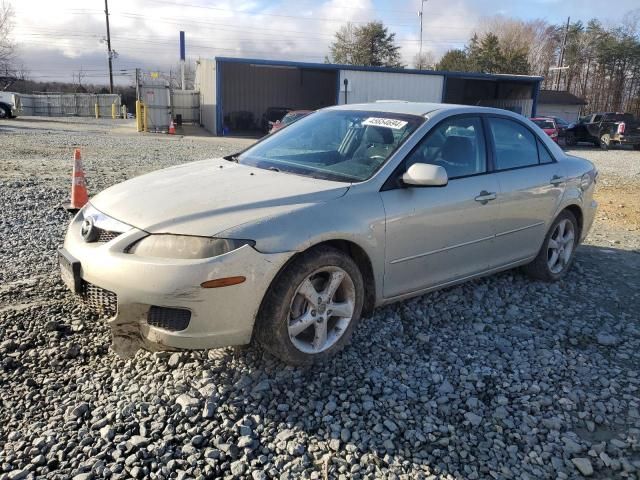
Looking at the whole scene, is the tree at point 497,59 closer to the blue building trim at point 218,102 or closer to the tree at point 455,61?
the tree at point 455,61

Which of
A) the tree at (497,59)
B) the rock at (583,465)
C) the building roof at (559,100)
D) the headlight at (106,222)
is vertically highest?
the tree at (497,59)

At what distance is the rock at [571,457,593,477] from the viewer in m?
2.67

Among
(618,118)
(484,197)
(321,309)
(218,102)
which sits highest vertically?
(218,102)

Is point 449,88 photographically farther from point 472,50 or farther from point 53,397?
point 53,397

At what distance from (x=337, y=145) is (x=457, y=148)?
93cm

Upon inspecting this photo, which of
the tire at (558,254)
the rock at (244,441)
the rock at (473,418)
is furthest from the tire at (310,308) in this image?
the tire at (558,254)

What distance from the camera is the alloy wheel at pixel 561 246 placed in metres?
5.27

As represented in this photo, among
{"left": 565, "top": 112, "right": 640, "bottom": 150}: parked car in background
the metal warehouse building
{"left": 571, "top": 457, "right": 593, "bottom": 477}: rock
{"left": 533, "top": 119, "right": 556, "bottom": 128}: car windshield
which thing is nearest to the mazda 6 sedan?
{"left": 571, "top": 457, "right": 593, "bottom": 477}: rock

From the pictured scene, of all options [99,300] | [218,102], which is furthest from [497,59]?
[99,300]

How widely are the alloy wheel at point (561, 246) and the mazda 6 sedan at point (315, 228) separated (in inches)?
7.1

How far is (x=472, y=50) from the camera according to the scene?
178 feet

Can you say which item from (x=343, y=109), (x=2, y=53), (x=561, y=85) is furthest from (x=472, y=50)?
(x=343, y=109)

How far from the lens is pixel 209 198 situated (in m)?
3.38

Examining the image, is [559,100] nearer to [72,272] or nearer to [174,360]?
[174,360]
